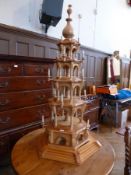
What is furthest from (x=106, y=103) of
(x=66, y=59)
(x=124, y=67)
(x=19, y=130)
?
(x=66, y=59)

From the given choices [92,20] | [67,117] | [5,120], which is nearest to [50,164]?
[67,117]

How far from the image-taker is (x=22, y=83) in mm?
2232

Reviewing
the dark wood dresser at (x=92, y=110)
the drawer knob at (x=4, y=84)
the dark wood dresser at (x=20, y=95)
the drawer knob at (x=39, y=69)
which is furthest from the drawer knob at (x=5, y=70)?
the dark wood dresser at (x=92, y=110)

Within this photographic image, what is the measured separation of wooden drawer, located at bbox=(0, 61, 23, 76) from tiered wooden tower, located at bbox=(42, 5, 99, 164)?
858mm

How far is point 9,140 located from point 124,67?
4134 mm

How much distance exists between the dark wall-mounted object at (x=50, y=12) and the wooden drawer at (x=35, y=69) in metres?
0.90

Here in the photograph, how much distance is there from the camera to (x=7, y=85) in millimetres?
2096

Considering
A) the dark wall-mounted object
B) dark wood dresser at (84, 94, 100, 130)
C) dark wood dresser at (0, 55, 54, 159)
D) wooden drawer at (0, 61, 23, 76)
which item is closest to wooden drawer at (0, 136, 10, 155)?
dark wood dresser at (0, 55, 54, 159)

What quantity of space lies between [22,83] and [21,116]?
15.5 inches

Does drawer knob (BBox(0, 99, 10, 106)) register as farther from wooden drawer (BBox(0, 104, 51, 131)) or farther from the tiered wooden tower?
the tiered wooden tower

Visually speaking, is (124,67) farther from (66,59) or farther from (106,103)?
(66,59)

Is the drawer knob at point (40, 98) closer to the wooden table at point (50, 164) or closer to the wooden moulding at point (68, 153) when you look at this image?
the wooden table at point (50, 164)

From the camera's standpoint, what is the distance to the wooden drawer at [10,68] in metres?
2.04

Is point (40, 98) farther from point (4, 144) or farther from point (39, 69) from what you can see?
point (4, 144)
